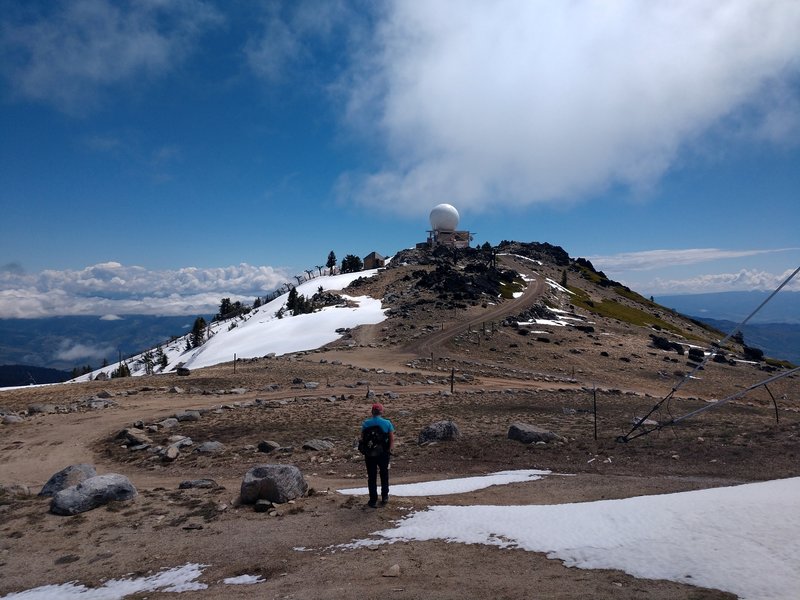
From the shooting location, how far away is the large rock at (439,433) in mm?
18078

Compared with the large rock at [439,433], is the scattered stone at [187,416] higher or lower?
higher

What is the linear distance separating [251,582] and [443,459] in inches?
373

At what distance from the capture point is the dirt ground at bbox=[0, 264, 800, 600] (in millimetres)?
7520

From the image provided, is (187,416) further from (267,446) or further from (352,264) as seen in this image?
(352,264)

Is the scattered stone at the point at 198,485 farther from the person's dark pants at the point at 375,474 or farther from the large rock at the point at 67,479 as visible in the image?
the person's dark pants at the point at 375,474

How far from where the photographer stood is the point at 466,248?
12038 cm

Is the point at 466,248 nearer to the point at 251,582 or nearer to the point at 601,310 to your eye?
the point at 601,310

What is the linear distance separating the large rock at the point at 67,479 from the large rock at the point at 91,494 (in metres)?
1.08

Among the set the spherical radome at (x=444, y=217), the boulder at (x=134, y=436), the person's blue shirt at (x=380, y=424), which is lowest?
the boulder at (x=134, y=436)

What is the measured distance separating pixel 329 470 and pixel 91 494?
651 cm

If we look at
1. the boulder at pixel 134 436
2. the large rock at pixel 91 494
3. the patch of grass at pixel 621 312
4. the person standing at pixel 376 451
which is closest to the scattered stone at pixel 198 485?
the large rock at pixel 91 494

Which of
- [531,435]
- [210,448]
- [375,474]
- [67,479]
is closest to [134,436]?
[210,448]

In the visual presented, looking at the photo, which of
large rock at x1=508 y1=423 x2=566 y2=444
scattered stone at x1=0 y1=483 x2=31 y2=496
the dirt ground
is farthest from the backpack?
scattered stone at x1=0 y1=483 x2=31 y2=496

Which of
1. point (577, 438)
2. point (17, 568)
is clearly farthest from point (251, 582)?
point (577, 438)
